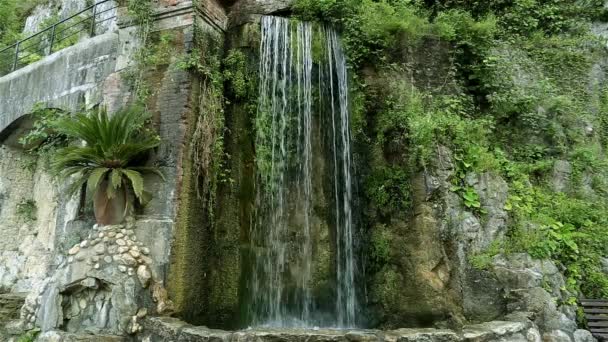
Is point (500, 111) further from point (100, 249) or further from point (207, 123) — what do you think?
point (100, 249)

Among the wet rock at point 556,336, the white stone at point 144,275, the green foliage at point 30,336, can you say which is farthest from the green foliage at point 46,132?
the wet rock at point 556,336

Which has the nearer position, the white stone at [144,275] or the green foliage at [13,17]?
the white stone at [144,275]

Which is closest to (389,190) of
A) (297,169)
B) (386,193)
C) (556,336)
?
(386,193)

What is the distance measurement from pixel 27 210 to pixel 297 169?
20.7 ft

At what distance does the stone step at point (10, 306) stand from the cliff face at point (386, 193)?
1.88 meters

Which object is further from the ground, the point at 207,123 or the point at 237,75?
the point at 237,75

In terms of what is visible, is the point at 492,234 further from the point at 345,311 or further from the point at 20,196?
the point at 20,196

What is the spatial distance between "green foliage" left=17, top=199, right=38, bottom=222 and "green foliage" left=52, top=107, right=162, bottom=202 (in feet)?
16.1

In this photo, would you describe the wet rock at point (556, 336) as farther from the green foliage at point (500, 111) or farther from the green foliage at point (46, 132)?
the green foliage at point (46, 132)

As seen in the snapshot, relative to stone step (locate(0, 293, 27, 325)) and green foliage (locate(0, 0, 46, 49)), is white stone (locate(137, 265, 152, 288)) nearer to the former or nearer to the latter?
stone step (locate(0, 293, 27, 325))

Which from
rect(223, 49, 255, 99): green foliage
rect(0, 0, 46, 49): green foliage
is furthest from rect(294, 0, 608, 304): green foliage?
rect(0, 0, 46, 49): green foliage

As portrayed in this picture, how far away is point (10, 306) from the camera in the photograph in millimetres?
6934

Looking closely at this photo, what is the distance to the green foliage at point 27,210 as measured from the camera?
28.7 feet

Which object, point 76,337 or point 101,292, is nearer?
point 76,337
